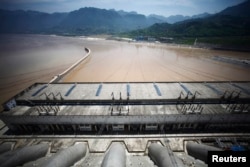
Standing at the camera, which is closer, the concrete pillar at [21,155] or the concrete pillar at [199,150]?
the concrete pillar at [21,155]

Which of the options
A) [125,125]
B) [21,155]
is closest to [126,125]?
[125,125]

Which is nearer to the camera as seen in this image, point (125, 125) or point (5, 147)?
point (5, 147)

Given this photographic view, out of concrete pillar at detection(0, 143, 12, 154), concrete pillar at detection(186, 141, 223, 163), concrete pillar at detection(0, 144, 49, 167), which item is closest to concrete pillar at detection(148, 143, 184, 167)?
concrete pillar at detection(186, 141, 223, 163)

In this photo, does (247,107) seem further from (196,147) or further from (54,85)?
(54,85)

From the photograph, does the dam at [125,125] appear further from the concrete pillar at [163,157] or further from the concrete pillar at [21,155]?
the concrete pillar at [163,157]

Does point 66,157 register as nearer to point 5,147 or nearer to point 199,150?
point 5,147

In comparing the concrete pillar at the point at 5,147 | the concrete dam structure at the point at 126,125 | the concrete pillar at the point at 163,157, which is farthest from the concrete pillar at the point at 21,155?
the concrete pillar at the point at 163,157
